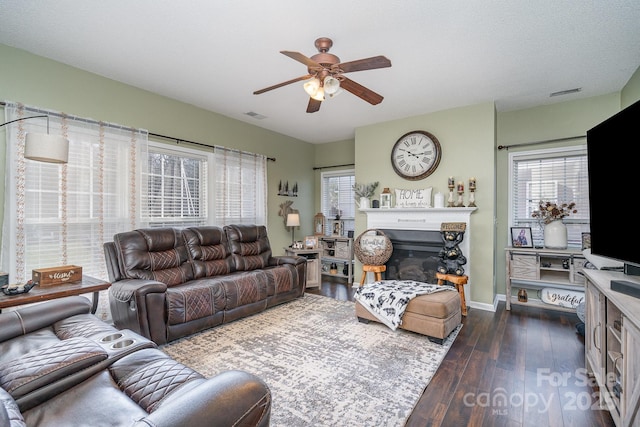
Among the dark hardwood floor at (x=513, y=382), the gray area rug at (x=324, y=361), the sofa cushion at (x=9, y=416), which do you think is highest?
the sofa cushion at (x=9, y=416)

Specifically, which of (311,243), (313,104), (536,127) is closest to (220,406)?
(313,104)

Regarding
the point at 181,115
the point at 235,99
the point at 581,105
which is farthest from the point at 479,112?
the point at 181,115

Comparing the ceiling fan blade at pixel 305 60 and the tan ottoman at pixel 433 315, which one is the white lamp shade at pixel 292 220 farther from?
the ceiling fan blade at pixel 305 60

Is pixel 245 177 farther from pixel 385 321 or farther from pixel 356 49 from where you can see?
pixel 385 321

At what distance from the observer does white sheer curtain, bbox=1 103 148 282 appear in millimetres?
2736

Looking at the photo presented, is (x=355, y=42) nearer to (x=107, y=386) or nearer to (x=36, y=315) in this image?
(x=107, y=386)

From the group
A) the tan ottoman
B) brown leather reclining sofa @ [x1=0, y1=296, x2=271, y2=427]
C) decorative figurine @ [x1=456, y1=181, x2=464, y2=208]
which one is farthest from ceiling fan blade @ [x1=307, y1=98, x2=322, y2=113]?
decorative figurine @ [x1=456, y1=181, x2=464, y2=208]

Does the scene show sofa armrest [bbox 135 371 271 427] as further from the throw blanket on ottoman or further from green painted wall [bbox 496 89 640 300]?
green painted wall [bbox 496 89 640 300]

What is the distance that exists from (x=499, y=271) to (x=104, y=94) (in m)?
5.73

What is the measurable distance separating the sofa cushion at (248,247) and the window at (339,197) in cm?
205

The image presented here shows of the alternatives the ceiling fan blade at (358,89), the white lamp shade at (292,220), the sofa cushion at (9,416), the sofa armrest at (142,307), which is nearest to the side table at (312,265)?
the white lamp shade at (292,220)

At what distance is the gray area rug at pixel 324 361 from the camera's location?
74.2 inches

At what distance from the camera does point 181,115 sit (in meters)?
4.11

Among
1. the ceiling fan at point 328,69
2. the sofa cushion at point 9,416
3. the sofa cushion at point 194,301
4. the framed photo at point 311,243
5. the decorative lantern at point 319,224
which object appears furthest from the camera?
the decorative lantern at point 319,224
